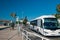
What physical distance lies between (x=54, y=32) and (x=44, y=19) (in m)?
2.87

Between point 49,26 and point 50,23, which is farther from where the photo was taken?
point 50,23

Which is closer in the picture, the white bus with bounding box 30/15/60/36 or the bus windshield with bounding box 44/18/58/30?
the white bus with bounding box 30/15/60/36

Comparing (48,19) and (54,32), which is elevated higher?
(48,19)

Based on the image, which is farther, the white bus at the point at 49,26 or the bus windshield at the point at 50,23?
the bus windshield at the point at 50,23

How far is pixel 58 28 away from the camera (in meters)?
26.6

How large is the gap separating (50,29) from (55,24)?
4.47ft

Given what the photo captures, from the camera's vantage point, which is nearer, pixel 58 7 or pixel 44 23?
pixel 44 23

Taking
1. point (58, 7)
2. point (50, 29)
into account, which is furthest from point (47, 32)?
point (58, 7)

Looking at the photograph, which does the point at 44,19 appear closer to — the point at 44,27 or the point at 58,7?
the point at 44,27

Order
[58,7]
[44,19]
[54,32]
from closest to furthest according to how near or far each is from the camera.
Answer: [54,32] → [44,19] → [58,7]

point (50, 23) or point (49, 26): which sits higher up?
point (50, 23)

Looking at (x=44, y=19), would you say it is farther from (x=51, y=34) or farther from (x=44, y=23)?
(x=51, y=34)

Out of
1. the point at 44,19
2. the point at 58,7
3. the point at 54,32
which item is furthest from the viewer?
the point at 58,7

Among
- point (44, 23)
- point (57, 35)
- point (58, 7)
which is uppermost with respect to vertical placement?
point (58, 7)
